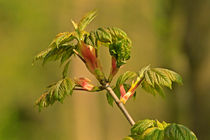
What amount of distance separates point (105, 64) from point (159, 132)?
10.6 feet

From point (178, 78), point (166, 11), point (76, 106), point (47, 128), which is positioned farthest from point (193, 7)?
point (178, 78)

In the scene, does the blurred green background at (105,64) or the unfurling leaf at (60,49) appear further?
the blurred green background at (105,64)

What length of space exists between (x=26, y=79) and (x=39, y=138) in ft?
2.60

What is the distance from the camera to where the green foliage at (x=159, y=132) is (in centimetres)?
80

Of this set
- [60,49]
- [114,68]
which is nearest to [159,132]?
[114,68]

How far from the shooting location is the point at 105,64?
403 centimetres

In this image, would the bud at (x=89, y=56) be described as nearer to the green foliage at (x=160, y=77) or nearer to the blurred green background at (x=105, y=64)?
the green foliage at (x=160, y=77)

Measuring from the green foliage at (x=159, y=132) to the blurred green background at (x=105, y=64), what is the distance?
2825 millimetres

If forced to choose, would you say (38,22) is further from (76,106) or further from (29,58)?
(76,106)

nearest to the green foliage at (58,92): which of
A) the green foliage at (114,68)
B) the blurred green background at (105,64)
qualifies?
the green foliage at (114,68)

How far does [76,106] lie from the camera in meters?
3.89

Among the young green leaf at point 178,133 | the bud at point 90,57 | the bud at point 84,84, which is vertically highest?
the bud at point 90,57

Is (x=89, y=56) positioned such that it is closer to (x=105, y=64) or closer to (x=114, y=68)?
(x=114, y=68)

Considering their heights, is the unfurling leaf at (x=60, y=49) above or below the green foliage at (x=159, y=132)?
above
